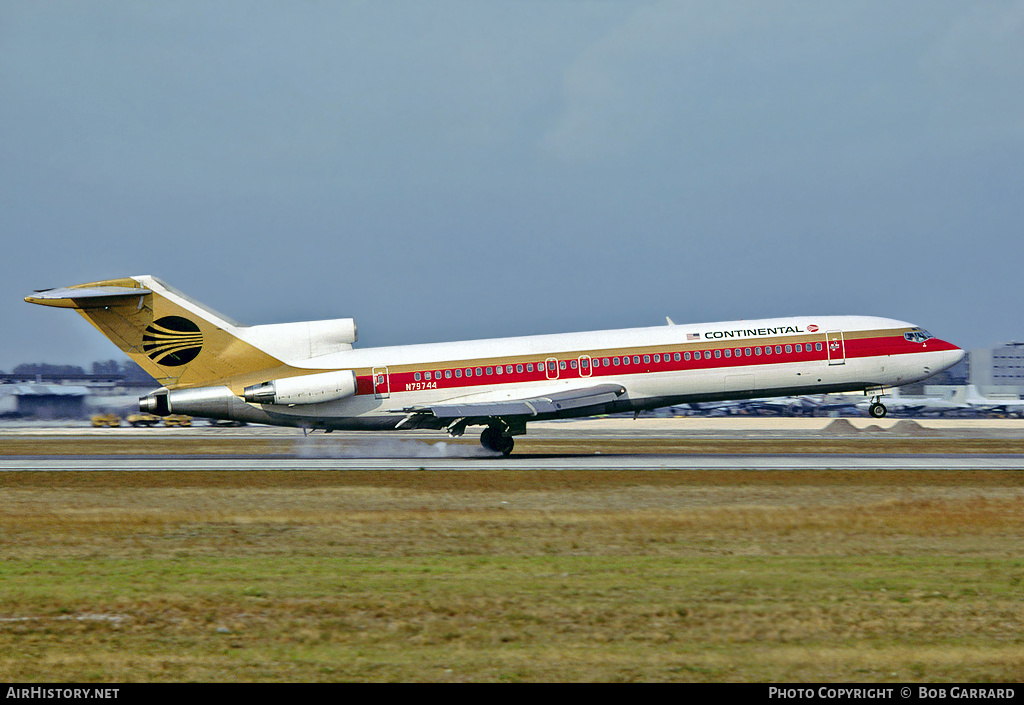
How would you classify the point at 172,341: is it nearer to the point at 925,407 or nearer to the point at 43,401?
the point at 43,401

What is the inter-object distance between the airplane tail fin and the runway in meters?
3.55

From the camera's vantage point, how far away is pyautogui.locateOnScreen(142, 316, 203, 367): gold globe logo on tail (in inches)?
1479

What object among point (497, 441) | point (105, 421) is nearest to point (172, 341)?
point (497, 441)

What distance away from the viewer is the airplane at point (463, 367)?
1480 inches

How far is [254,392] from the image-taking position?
3759 centimetres

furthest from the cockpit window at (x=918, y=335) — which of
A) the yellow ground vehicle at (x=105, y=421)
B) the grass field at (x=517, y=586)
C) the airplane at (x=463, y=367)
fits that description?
the yellow ground vehicle at (x=105, y=421)

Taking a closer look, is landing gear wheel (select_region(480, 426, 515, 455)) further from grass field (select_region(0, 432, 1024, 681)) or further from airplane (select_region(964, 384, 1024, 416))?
airplane (select_region(964, 384, 1024, 416))

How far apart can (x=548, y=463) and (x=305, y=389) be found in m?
10.1

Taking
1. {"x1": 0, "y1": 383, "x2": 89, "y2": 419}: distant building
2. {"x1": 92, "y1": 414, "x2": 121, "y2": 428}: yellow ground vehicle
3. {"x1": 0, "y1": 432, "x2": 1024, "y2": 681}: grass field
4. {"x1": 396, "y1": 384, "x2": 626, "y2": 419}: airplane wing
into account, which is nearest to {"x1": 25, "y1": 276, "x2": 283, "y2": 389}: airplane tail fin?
{"x1": 396, "y1": 384, "x2": 626, "y2": 419}: airplane wing

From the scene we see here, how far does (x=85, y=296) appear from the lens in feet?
119

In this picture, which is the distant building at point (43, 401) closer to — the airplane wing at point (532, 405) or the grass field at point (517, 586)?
the airplane wing at point (532, 405)

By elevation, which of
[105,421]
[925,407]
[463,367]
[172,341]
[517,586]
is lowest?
[517,586]

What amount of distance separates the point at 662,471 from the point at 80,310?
2281 cm

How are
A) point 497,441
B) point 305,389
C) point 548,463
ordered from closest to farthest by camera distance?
point 548,463, point 305,389, point 497,441
